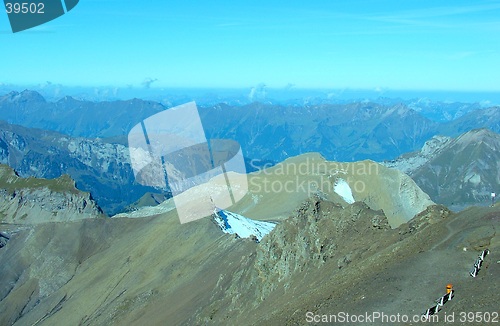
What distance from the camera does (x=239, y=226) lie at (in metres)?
90.4

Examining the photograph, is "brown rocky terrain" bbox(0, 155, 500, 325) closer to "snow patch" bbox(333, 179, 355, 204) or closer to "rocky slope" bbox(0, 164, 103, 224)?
→ "snow patch" bbox(333, 179, 355, 204)

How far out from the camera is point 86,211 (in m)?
157

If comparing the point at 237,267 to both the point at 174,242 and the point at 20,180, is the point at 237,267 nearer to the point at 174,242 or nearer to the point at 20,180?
the point at 174,242

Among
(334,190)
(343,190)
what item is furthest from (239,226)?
(343,190)

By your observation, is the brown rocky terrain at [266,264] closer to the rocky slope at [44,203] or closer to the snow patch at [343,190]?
the snow patch at [343,190]

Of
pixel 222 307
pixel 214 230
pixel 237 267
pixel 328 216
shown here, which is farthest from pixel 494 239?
pixel 214 230

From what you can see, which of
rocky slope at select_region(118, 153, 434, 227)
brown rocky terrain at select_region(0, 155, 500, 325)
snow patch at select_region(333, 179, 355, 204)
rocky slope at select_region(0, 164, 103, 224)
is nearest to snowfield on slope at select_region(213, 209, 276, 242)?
brown rocky terrain at select_region(0, 155, 500, 325)

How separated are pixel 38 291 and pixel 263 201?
53471 millimetres

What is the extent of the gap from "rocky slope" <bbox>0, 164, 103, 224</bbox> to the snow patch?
7331cm

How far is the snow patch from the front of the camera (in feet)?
399

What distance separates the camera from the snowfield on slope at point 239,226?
86938 millimetres

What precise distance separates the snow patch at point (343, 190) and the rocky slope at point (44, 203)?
73.3 metres

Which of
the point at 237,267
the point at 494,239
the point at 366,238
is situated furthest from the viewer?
the point at 237,267

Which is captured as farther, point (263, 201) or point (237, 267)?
point (263, 201)
